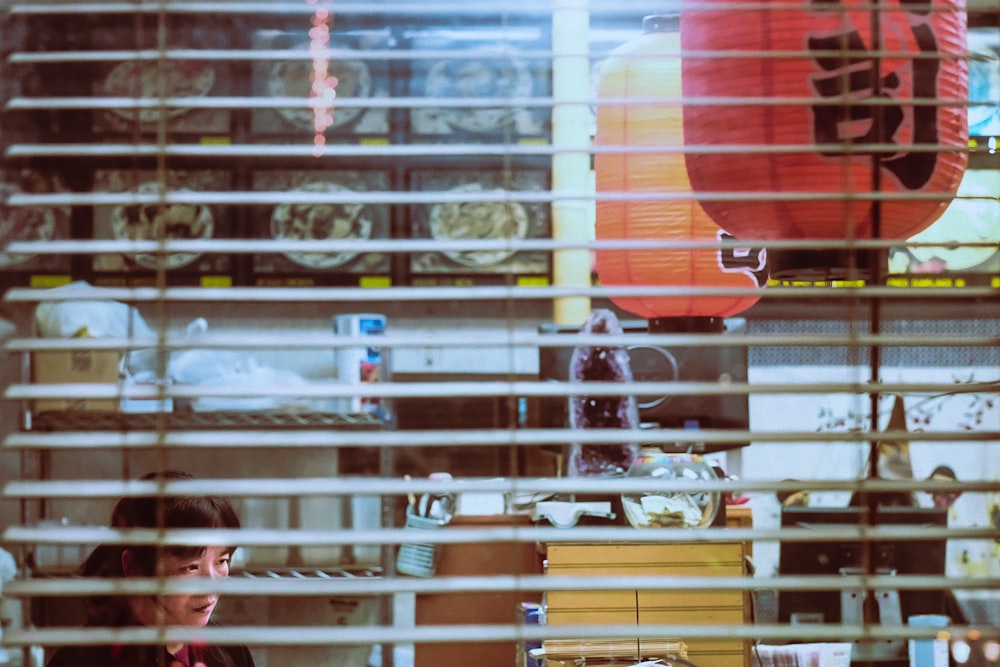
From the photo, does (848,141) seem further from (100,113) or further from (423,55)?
(100,113)

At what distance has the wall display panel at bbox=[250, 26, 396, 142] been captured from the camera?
5.23 m

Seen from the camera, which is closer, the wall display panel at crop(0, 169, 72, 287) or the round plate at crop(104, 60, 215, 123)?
the wall display panel at crop(0, 169, 72, 287)

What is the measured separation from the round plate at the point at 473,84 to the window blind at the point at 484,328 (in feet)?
0.11

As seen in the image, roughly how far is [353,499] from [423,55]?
3064 millimetres

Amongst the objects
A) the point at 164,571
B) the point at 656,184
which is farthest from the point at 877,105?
the point at 164,571

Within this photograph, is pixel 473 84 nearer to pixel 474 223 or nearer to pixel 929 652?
pixel 474 223

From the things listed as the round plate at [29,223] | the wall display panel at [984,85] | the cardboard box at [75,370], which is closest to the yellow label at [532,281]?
the cardboard box at [75,370]

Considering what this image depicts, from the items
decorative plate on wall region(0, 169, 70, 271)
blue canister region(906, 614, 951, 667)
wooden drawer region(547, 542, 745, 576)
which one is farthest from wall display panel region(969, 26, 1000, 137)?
decorative plate on wall region(0, 169, 70, 271)

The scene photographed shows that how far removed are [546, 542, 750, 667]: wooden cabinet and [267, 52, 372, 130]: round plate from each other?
10.5 ft

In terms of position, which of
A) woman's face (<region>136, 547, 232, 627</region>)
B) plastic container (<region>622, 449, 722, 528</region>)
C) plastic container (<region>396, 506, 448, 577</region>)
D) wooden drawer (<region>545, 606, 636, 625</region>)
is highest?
plastic container (<region>622, 449, 722, 528</region>)

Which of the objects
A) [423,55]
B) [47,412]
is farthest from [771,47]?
[47,412]

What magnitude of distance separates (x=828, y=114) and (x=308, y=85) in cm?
419

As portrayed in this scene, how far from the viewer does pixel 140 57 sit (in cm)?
124

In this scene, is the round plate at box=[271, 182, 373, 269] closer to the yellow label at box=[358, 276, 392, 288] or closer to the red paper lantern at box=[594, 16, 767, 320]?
the yellow label at box=[358, 276, 392, 288]
